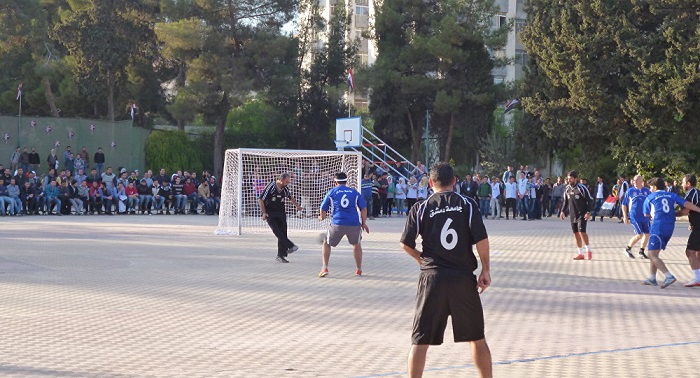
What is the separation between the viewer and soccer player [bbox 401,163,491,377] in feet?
21.1

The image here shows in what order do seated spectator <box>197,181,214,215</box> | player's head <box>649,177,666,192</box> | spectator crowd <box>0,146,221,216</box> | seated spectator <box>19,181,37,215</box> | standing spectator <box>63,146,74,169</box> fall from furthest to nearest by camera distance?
standing spectator <box>63,146,74,169</box>
seated spectator <box>197,181,214,215</box>
spectator crowd <box>0,146,221,216</box>
seated spectator <box>19,181,37,215</box>
player's head <box>649,177,666,192</box>

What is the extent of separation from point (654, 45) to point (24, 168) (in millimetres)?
25136

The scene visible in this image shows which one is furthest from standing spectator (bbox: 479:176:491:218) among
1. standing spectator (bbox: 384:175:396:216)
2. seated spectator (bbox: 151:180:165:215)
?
seated spectator (bbox: 151:180:165:215)

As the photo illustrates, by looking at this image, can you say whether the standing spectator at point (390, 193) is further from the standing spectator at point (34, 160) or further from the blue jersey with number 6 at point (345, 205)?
the blue jersey with number 6 at point (345, 205)

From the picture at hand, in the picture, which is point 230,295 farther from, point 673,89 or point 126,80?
point 126,80

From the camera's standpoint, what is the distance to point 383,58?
50469 millimetres

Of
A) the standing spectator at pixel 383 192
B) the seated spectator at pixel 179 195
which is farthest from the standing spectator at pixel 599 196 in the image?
the seated spectator at pixel 179 195

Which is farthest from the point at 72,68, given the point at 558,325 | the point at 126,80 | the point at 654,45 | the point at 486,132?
the point at 558,325

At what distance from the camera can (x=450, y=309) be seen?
6.43 m

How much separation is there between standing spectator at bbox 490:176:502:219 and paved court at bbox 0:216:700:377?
54.5 ft

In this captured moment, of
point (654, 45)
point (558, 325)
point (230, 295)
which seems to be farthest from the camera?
point (654, 45)

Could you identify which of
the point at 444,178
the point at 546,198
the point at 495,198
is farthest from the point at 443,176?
the point at 546,198

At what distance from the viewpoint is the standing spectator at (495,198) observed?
36.4 meters

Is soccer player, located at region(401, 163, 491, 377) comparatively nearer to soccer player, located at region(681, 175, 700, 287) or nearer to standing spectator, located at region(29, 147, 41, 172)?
soccer player, located at region(681, 175, 700, 287)
